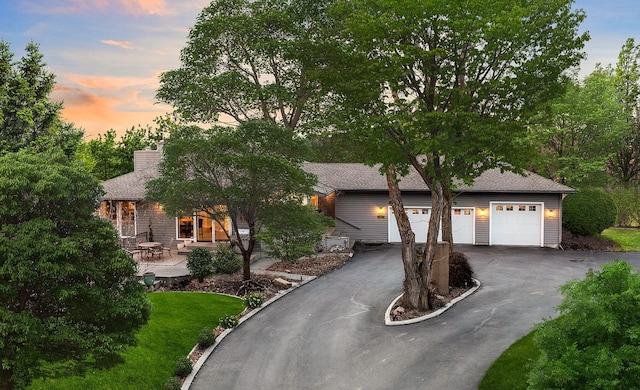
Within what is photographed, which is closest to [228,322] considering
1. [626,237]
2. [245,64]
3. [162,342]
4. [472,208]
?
[162,342]

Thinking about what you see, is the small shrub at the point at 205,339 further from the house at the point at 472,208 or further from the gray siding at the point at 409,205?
the gray siding at the point at 409,205

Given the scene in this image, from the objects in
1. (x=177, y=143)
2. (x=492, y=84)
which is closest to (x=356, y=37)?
(x=492, y=84)

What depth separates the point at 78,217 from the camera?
8047mm

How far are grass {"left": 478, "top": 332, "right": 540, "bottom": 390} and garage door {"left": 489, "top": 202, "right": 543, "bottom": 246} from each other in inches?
677

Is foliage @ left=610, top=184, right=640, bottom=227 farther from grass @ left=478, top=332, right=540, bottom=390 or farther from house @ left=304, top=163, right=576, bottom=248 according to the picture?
grass @ left=478, top=332, right=540, bottom=390

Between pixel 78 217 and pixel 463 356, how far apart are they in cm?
1037

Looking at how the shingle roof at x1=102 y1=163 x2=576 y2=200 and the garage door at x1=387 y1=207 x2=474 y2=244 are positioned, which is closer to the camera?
the shingle roof at x1=102 y1=163 x2=576 y2=200

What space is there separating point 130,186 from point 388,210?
16.6 metres

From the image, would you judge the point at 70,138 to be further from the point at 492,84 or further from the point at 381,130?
the point at 492,84

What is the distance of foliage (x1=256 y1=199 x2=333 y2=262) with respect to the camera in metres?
19.2

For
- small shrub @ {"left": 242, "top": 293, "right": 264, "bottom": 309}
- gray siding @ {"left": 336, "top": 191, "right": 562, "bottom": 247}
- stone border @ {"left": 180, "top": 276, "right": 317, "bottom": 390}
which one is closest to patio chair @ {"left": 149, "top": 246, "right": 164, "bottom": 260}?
stone border @ {"left": 180, "top": 276, "right": 317, "bottom": 390}

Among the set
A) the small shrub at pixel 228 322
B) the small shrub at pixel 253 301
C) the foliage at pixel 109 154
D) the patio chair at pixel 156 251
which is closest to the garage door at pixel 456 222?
the patio chair at pixel 156 251

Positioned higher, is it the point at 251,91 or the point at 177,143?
the point at 251,91

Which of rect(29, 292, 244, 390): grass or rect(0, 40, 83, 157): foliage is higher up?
rect(0, 40, 83, 157): foliage
